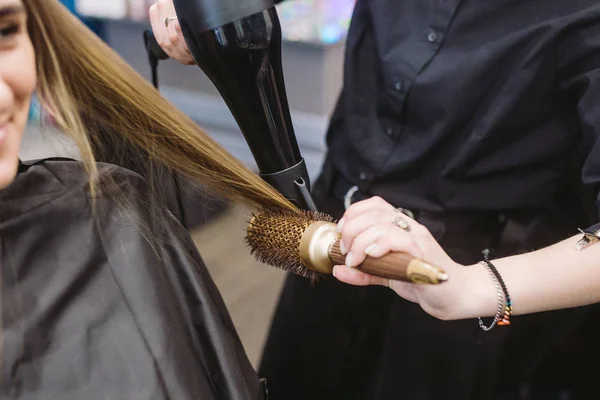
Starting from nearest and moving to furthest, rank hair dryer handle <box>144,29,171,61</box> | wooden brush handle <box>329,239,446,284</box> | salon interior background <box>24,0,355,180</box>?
1. wooden brush handle <box>329,239,446,284</box>
2. hair dryer handle <box>144,29,171,61</box>
3. salon interior background <box>24,0,355,180</box>

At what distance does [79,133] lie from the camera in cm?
85

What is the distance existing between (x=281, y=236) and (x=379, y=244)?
16cm

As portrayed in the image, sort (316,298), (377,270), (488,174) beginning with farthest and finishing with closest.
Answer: (316,298)
(488,174)
(377,270)

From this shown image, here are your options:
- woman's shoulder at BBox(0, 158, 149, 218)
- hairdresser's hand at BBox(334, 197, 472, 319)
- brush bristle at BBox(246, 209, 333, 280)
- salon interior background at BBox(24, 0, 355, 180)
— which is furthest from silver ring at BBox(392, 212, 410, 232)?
salon interior background at BBox(24, 0, 355, 180)

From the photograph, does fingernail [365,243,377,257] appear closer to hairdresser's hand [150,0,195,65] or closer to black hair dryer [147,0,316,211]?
black hair dryer [147,0,316,211]

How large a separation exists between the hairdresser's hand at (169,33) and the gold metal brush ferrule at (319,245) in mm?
325

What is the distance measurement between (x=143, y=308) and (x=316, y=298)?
49 cm

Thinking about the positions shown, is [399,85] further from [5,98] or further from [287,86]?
[287,86]

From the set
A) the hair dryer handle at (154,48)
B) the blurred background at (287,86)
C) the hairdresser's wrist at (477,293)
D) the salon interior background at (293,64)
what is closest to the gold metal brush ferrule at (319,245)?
the hairdresser's wrist at (477,293)

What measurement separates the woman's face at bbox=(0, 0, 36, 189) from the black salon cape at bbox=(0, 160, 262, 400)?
119 millimetres

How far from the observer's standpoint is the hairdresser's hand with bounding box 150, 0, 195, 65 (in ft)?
2.80

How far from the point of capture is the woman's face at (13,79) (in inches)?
26.8

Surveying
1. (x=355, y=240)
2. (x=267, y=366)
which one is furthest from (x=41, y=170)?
(x=267, y=366)

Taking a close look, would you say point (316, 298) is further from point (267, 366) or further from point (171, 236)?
point (171, 236)
